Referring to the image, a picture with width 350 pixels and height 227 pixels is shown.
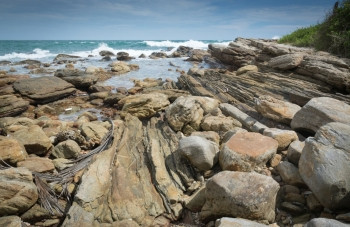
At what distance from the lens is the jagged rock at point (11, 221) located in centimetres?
427

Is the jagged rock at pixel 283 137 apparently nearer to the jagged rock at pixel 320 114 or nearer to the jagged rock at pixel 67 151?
the jagged rock at pixel 320 114

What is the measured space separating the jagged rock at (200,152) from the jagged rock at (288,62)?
733 cm

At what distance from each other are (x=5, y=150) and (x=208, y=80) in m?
10.2

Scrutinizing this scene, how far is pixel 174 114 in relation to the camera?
25.2ft

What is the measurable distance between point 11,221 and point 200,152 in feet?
13.5

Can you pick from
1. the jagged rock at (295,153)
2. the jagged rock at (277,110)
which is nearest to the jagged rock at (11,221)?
the jagged rock at (295,153)

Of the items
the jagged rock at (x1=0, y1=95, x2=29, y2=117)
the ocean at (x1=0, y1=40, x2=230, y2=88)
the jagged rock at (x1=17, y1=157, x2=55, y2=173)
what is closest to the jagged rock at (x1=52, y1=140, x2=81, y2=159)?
the jagged rock at (x1=17, y1=157, x2=55, y2=173)

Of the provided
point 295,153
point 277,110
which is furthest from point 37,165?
point 277,110

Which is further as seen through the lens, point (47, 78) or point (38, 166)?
point (47, 78)

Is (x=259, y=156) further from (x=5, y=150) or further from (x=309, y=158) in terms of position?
(x=5, y=150)

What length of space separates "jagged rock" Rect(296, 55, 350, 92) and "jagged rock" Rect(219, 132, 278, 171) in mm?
5061

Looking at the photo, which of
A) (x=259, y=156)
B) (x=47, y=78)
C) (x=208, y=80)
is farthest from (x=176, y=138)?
(x=47, y=78)

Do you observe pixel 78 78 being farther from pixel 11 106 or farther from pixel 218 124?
pixel 218 124

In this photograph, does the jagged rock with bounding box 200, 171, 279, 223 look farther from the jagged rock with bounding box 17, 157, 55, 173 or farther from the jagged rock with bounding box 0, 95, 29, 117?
the jagged rock with bounding box 0, 95, 29, 117
